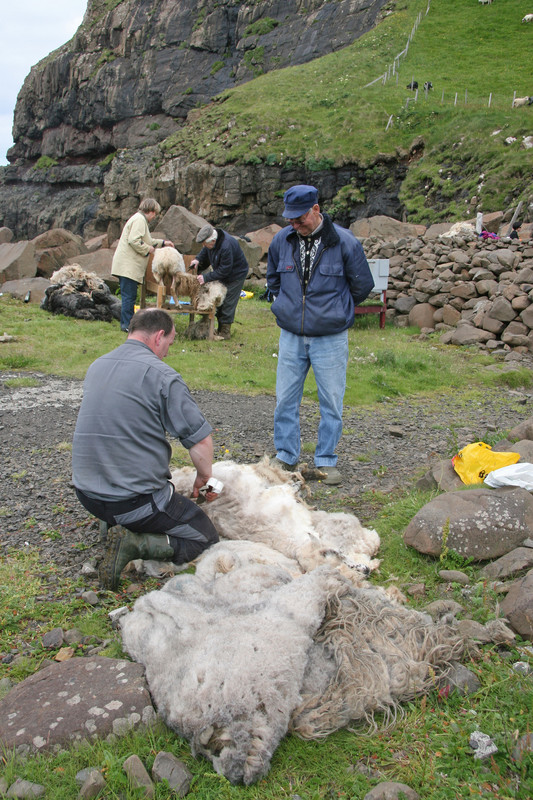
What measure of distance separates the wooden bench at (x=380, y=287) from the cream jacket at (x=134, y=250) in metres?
5.33

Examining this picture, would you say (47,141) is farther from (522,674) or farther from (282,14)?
(522,674)

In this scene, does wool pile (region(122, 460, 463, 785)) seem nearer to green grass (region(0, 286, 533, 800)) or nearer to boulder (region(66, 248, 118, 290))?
green grass (region(0, 286, 533, 800))

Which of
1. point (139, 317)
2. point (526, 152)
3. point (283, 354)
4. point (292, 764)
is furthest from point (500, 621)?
point (526, 152)

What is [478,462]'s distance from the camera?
4309 mm

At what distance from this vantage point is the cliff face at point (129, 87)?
4672 cm

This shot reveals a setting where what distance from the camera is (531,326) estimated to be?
11008mm

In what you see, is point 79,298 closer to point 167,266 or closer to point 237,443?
point 167,266

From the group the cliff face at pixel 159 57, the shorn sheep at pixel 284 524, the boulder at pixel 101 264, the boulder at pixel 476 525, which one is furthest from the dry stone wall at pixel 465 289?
the cliff face at pixel 159 57

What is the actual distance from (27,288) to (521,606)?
1466cm

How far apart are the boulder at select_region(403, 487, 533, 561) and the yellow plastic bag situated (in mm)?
495

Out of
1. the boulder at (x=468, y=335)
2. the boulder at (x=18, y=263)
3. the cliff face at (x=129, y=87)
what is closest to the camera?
the boulder at (x=468, y=335)

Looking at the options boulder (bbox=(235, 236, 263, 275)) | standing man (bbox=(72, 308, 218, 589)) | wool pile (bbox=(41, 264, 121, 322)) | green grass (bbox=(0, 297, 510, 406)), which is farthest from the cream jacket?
boulder (bbox=(235, 236, 263, 275))

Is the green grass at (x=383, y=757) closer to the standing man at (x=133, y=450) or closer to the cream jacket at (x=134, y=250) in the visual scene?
the standing man at (x=133, y=450)

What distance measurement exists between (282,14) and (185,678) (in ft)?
204
